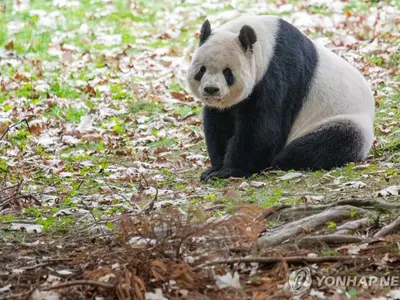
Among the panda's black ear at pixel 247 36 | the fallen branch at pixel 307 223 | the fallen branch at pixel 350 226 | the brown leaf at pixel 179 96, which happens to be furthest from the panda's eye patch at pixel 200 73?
the brown leaf at pixel 179 96

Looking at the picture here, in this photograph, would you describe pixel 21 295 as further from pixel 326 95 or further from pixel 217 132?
pixel 326 95

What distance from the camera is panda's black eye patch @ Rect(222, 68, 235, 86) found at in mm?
7418

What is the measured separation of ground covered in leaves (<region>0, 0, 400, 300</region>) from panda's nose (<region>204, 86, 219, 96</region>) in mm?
931

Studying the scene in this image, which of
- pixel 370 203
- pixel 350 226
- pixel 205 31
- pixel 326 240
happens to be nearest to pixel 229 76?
pixel 205 31

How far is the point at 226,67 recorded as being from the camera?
743cm

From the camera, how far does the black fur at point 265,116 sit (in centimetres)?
770

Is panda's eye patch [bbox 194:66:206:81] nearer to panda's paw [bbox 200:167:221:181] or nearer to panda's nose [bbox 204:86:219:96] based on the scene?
panda's nose [bbox 204:86:219:96]

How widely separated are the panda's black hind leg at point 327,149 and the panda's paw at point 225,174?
39 centimetres

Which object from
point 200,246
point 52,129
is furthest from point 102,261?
point 52,129

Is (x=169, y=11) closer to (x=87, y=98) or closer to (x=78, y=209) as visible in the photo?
(x=87, y=98)

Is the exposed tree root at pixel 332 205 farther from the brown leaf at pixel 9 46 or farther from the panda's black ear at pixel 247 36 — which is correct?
the brown leaf at pixel 9 46

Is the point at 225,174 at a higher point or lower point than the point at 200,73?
lower

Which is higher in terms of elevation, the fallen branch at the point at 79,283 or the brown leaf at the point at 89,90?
the fallen branch at the point at 79,283

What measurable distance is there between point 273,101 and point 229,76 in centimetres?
59
